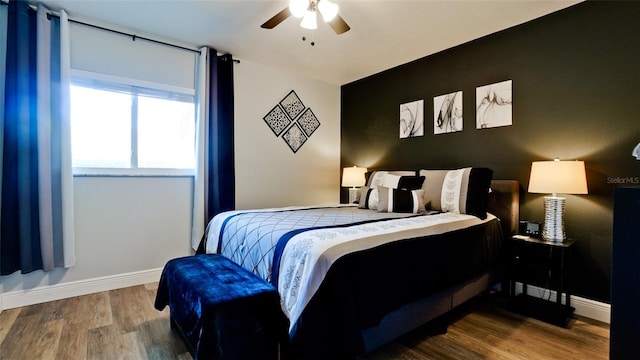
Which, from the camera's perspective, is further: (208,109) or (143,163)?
(208,109)

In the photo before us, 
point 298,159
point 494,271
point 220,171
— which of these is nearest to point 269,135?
point 298,159

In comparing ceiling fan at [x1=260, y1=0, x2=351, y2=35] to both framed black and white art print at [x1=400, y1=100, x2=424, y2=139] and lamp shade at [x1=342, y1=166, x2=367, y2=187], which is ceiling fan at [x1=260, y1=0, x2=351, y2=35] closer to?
framed black and white art print at [x1=400, y1=100, x2=424, y2=139]

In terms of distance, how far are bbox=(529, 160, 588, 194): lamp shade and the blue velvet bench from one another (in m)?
2.14

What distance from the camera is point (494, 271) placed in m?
2.70

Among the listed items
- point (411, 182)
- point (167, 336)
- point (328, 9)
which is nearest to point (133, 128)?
point (167, 336)

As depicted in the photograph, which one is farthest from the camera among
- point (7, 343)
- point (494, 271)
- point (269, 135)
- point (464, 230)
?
point (269, 135)

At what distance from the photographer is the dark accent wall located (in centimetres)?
229

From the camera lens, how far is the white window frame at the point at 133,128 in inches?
111

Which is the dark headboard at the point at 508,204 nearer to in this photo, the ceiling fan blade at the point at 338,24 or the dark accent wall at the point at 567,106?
the dark accent wall at the point at 567,106

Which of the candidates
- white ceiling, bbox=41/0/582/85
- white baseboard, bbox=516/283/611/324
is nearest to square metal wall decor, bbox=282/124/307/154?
white ceiling, bbox=41/0/582/85

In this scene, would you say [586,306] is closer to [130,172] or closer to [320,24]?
[320,24]

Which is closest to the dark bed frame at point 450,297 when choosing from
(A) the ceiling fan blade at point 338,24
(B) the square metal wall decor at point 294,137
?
(A) the ceiling fan blade at point 338,24

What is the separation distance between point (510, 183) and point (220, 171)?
2952mm

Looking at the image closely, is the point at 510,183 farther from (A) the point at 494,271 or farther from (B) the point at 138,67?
(B) the point at 138,67
